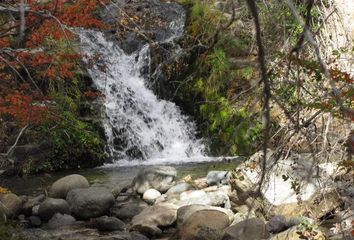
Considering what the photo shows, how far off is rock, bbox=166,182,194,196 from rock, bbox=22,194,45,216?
221 cm

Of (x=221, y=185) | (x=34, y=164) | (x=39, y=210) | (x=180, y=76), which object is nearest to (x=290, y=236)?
(x=221, y=185)

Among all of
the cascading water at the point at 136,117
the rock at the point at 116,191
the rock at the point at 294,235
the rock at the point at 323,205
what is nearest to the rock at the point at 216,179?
the rock at the point at 116,191

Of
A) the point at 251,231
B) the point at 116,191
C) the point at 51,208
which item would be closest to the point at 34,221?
the point at 51,208

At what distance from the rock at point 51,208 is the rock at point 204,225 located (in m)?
2.16

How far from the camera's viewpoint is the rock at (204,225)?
20.5ft

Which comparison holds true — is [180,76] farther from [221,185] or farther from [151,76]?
[221,185]

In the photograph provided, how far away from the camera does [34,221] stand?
764cm

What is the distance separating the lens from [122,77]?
1440 cm

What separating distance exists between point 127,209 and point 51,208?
119 cm

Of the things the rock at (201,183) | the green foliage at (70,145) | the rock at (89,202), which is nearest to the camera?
the rock at (89,202)

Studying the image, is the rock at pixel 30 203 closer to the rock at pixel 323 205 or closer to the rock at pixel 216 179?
the rock at pixel 216 179

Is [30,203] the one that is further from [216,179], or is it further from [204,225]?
[204,225]

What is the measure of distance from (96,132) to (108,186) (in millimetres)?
3440

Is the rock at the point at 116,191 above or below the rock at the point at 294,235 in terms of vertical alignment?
below
